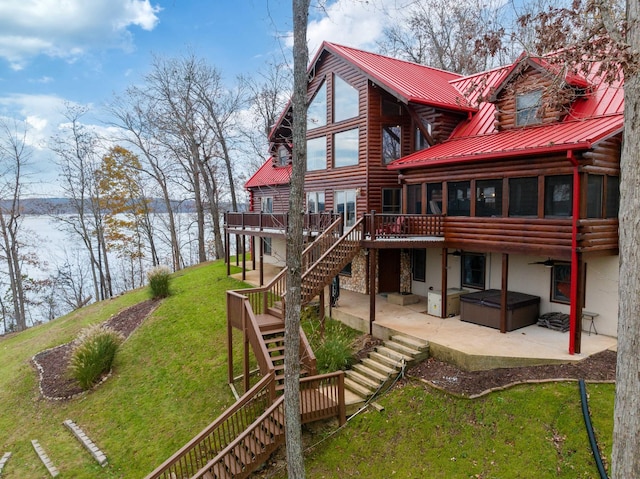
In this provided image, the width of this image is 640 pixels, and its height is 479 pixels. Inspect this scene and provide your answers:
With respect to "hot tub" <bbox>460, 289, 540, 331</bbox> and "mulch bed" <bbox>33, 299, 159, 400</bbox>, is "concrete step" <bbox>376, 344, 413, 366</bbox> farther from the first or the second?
"mulch bed" <bbox>33, 299, 159, 400</bbox>

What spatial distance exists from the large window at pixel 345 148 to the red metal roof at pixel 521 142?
8.11 ft

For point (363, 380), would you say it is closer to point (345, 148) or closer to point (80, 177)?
point (345, 148)

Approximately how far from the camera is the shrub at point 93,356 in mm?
13156

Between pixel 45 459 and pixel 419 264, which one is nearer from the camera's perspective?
pixel 45 459

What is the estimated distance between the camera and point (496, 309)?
11.2m

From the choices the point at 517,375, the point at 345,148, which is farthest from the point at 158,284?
the point at 517,375

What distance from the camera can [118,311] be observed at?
19703 millimetres

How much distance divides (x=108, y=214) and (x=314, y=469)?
87.0 feet

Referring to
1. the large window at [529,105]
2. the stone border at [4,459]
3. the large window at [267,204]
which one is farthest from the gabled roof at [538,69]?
the stone border at [4,459]

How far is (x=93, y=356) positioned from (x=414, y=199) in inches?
478

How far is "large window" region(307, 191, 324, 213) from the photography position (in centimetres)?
1762

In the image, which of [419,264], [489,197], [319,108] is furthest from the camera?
[319,108]

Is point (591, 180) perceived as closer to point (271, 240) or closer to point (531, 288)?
point (531, 288)

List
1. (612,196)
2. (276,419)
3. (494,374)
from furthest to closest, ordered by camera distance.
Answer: (612,196), (494,374), (276,419)
